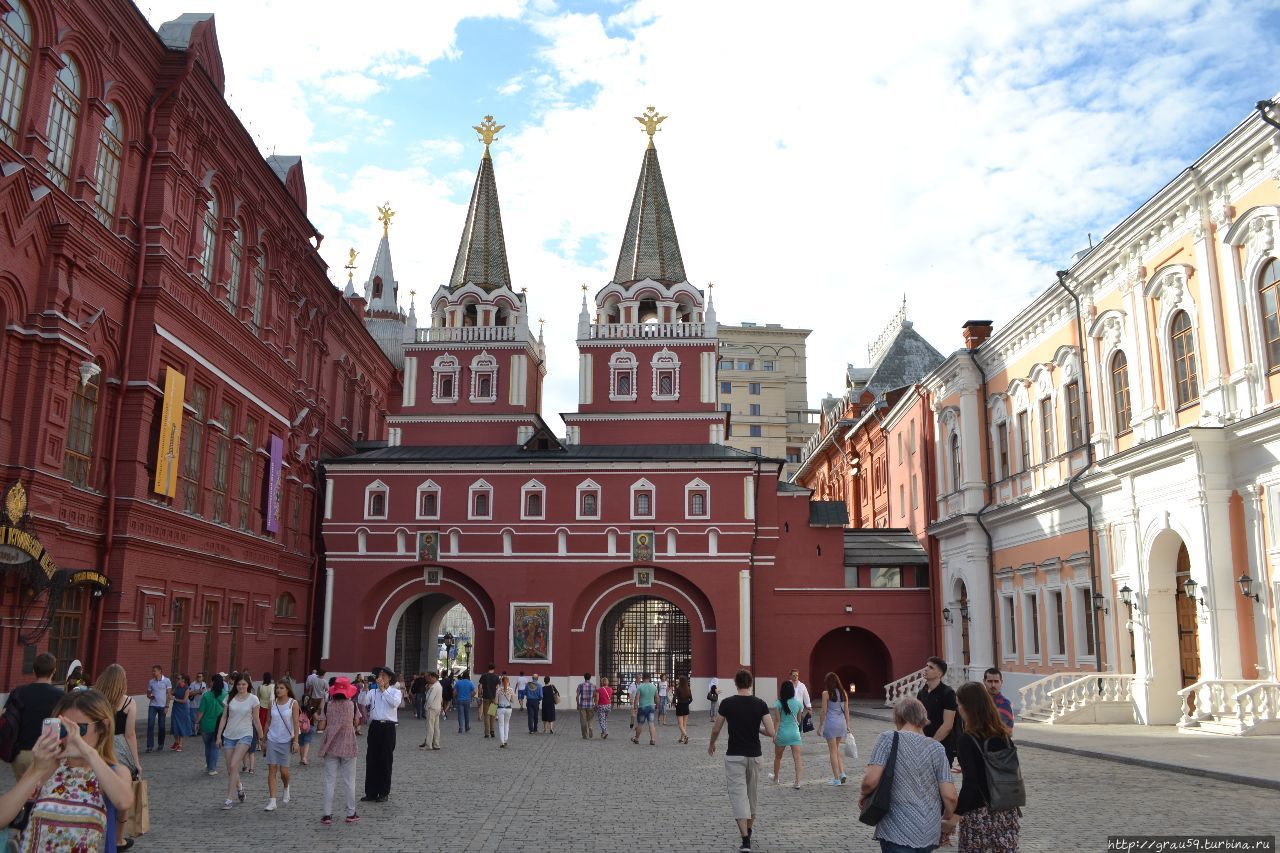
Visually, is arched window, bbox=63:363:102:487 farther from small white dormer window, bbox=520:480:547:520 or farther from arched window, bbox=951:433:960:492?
arched window, bbox=951:433:960:492

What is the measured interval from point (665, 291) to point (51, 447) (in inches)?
968

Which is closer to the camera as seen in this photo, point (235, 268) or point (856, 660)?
point (235, 268)

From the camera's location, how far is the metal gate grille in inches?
1527

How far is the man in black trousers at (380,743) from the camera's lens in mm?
13688

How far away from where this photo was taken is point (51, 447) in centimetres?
2023

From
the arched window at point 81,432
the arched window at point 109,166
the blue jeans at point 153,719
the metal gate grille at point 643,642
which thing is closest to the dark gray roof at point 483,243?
the metal gate grille at point 643,642

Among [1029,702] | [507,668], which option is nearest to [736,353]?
[507,668]

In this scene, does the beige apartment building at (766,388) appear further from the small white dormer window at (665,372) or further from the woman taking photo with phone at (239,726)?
the woman taking photo with phone at (239,726)

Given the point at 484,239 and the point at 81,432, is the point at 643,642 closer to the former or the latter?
the point at 484,239

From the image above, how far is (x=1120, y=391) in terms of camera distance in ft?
84.1

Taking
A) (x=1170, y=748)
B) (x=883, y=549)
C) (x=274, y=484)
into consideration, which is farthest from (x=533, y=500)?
(x=1170, y=748)

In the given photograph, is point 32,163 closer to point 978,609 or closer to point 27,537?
point 27,537

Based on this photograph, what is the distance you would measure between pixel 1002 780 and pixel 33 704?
679 cm

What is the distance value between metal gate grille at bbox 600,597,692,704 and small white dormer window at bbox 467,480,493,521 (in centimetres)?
586
